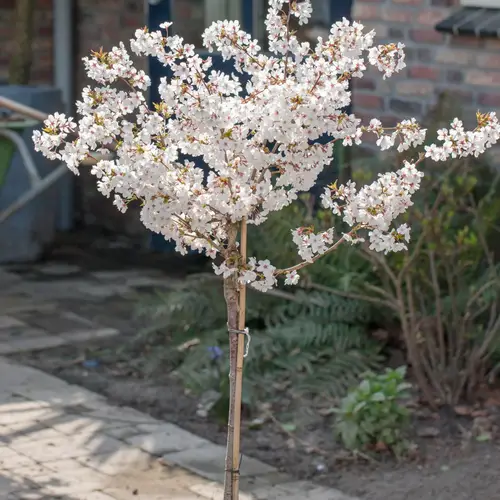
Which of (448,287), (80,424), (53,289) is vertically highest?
(448,287)

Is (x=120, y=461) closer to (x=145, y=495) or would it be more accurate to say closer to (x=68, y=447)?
(x=68, y=447)

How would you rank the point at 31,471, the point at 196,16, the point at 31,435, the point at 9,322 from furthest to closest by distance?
the point at 196,16, the point at 9,322, the point at 31,435, the point at 31,471

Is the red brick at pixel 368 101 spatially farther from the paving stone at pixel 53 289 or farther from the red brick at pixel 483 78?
the paving stone at pixel 53 289

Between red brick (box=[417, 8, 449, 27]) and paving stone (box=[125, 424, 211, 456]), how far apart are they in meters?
2.46

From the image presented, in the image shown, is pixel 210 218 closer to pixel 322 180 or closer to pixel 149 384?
pixel 322 180

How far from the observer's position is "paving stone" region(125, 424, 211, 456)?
15.0 feet

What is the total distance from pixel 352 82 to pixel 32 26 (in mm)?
3314

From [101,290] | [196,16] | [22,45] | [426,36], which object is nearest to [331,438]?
[426,36]

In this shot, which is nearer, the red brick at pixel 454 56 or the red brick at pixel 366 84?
the red brick at pixel 454 56

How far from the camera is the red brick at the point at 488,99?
5598mm

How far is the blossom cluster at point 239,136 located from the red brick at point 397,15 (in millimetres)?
2958

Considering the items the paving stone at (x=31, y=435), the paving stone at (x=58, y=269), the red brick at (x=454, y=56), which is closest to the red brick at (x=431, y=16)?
the red brick at (x=454, y=56)

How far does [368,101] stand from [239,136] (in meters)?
3.37

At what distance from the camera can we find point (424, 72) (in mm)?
5949
